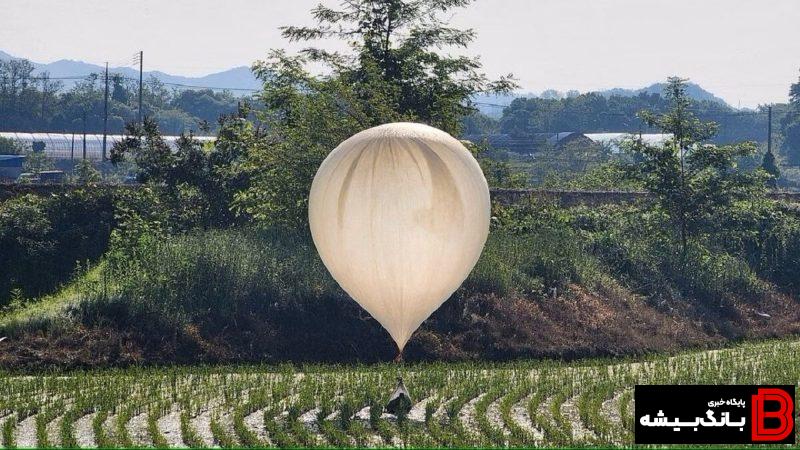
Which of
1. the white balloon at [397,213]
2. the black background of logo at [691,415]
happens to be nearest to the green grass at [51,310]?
the white balloon at [397,213]

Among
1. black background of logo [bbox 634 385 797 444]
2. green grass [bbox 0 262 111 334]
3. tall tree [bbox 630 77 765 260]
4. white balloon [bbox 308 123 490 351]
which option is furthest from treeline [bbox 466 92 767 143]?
white balloon [bbox 308 123 490 351]

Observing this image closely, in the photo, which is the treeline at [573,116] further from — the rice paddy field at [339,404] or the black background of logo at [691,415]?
the black background of logo at [691,415]

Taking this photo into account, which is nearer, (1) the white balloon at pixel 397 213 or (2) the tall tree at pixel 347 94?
(1) the white balloon at pixel 397 213

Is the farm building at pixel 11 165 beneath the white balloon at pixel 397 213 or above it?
beneath

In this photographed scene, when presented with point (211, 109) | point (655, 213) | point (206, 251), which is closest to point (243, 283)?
point (206, 251)

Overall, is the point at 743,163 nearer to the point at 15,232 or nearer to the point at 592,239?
the point at 592,239

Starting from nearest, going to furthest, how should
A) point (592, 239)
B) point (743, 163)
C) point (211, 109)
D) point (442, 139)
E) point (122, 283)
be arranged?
point (442, 139), point (122, 283), point (592, 239), point (743, 163), point (211, 109)

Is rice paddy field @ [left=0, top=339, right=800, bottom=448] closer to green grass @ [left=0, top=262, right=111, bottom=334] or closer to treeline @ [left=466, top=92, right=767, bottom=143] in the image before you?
green grass @ [left=0, top=262, right=111, bottom=334]
